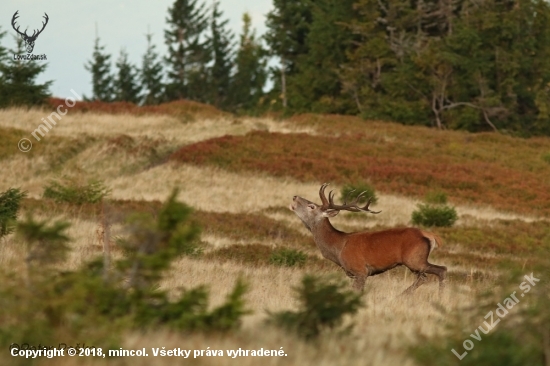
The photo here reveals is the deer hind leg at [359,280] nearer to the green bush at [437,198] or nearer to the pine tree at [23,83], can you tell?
the green bush at [437,198]

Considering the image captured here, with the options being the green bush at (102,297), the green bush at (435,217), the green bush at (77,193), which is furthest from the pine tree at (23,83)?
the green bush at (102,297)

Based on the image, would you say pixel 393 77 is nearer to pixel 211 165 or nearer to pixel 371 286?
pixel 211 165

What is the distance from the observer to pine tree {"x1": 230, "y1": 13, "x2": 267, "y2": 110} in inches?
3027

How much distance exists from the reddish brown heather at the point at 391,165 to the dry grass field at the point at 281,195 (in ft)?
0.27

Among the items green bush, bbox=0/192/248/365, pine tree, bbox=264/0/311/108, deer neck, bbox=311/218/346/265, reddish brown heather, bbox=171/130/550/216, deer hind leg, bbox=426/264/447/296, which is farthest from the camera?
pine tree, bbox=264/0/311/108

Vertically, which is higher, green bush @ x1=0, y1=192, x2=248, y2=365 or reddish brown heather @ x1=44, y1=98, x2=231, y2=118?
reddish brown heather @ x1=44, y1=98, x2=231, y2=118

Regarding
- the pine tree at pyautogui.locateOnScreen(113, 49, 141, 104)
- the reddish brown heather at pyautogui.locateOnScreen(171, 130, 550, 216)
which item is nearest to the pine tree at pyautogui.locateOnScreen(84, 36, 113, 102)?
the pine tree at pyautogui.locateOnScreen(113, 49, 141, 104)

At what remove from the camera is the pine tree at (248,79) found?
3027 inches

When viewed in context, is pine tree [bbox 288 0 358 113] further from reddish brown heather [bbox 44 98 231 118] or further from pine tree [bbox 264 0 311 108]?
reddish brown heather [bbox 44 98 231 118]

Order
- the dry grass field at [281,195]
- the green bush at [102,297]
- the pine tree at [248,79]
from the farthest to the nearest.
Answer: the pine tree at [248,79] → the dry grass field at [281,195] → the green bush at [102,297]

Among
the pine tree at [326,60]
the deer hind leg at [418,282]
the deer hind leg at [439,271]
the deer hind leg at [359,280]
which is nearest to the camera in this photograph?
the deer hind leg at [418,282]

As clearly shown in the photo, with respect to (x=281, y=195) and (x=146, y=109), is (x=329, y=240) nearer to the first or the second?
(x=281, y=195)

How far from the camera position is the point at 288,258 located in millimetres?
15266

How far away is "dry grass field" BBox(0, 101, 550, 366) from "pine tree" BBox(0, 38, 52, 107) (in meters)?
2.12
